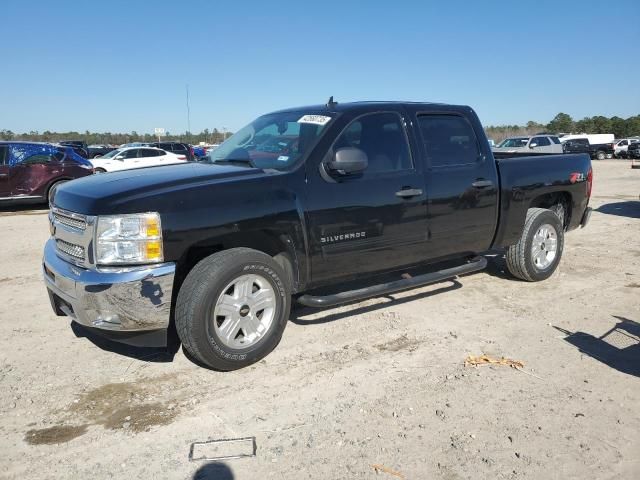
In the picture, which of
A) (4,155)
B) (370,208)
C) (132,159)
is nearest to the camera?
(370,208)

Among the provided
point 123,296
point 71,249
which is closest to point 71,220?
point 71,249

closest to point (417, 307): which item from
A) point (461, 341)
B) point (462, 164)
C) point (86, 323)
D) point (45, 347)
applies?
point (461, 341)

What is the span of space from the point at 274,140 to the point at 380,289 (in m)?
1.59

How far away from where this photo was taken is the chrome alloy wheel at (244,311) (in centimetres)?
359

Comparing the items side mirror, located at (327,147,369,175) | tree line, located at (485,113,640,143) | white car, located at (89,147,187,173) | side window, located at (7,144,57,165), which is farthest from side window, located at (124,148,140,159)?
tree line, located at (485,113,640,143)

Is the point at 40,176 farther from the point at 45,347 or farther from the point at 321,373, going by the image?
the point at 321,373

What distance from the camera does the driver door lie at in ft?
13.3

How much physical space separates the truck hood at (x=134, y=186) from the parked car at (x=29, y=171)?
32.6ft

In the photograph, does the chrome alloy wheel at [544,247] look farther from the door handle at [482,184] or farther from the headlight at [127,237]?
the headlight at [127,237]

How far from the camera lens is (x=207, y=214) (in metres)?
3.48

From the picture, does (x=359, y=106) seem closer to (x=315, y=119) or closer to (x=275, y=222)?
(x=315, y=119)

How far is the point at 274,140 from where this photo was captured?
450cm

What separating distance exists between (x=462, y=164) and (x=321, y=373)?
2.56 metres

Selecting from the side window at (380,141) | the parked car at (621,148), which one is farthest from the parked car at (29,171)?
the parked car at (621,148)
